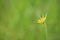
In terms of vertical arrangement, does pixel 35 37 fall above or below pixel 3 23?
below

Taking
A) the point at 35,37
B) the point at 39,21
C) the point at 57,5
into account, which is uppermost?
the point at 57,5

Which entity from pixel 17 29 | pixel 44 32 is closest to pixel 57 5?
pixel 44 32

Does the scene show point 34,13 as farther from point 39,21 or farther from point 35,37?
point 35,37

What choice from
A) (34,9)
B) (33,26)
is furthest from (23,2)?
(33,26)

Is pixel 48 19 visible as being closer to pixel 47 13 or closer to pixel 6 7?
pixel 47 13

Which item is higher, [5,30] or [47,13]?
[47,13]

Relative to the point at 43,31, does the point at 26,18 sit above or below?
above
